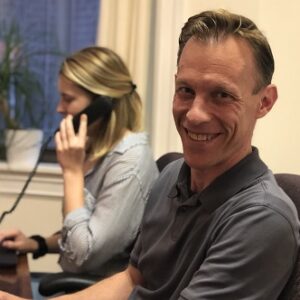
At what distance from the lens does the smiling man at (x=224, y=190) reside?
97 cm

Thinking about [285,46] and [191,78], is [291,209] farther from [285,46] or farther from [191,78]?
[285,46]

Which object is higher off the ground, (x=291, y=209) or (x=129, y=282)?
(x=291, y=209)

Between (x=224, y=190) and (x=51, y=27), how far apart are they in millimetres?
2174

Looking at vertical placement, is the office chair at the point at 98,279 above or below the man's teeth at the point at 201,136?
below

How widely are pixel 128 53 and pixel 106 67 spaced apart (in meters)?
0.62

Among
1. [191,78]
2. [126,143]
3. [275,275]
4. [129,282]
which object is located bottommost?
[129,282]

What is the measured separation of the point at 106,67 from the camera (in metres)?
1.88

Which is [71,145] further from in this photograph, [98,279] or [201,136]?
[201,136]

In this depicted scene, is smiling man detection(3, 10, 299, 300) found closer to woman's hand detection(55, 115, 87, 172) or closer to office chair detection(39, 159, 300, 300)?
office chair detection(39, 159, 300, 300)

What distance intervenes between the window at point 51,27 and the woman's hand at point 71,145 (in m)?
1.20

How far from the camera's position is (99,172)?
1.85 m

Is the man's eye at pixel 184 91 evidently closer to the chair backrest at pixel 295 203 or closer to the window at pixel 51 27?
the chair backrest at pixel 295 203

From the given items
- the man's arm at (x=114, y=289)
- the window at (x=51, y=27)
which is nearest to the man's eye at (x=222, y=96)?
the man's arm at (x=114, y=289)

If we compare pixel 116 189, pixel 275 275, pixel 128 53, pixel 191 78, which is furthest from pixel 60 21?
pixel 275 275
